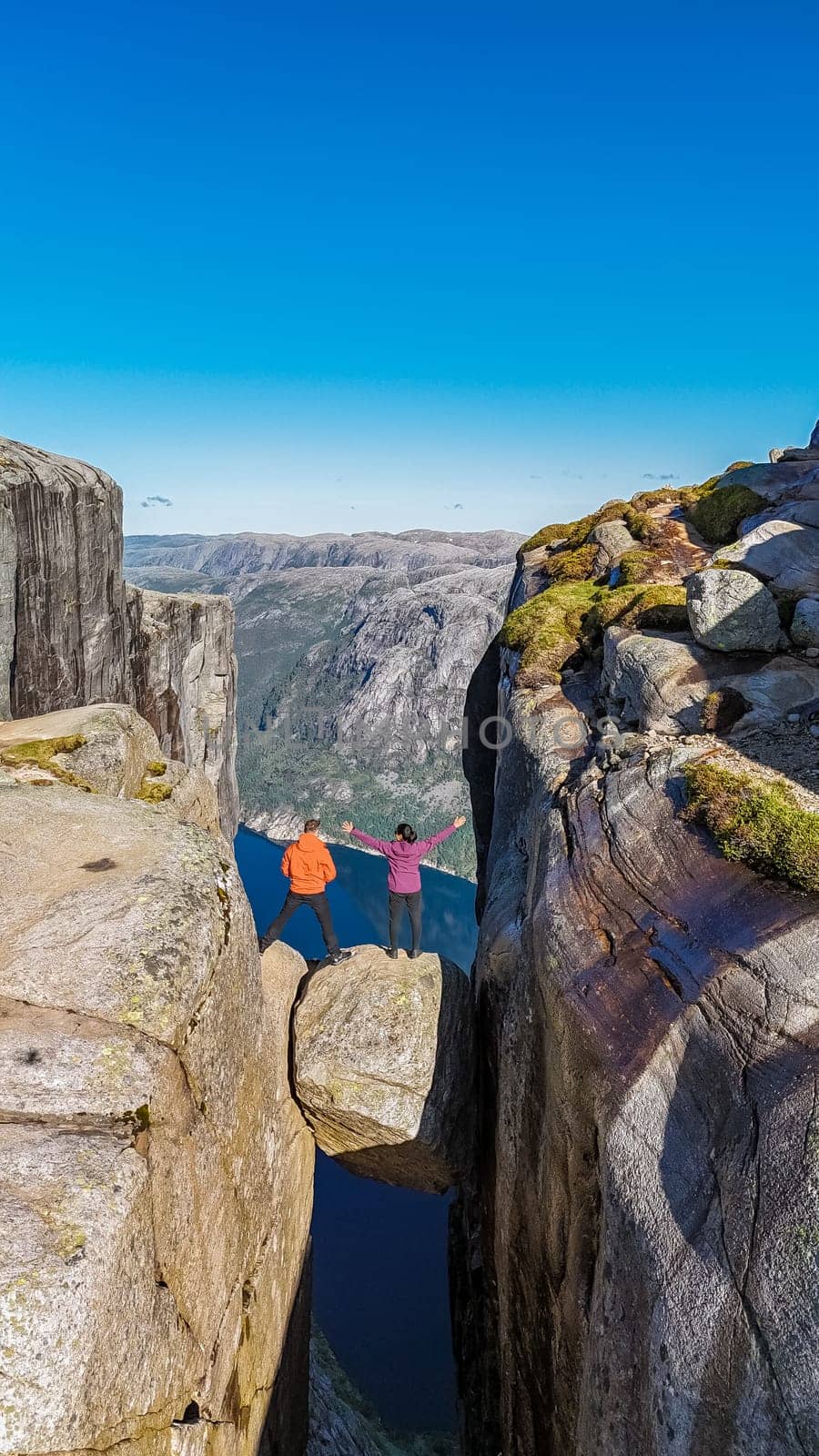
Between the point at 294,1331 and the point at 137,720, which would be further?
the point at 137,720

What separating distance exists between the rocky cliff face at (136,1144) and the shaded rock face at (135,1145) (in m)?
0.03

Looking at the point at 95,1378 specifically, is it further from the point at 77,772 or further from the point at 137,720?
the point at 137,720

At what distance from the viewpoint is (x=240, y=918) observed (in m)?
13.2

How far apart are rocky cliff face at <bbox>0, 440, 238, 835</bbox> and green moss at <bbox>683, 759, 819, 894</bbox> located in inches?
1005

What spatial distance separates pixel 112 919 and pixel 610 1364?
28.5 ft

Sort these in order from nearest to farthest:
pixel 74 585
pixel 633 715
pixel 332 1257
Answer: pixel 633 715
pixel 74 585
pixel 332 1257

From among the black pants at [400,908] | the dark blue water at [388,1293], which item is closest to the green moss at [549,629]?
the black pants at [400,908]

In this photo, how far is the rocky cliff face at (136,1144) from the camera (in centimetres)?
758

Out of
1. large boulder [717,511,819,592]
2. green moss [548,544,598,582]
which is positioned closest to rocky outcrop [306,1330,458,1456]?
large boulder [717,511,819,592]

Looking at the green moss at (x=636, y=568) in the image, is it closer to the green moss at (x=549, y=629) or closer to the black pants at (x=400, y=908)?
the green moss at (x=549, y=629)

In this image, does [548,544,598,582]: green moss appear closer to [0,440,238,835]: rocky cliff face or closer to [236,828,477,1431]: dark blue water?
[0,440,238,835]: rocky cliff face

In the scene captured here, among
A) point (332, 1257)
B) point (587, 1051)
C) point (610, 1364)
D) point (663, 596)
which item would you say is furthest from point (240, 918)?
point (332, 1257)

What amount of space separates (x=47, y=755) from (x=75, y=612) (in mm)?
20160

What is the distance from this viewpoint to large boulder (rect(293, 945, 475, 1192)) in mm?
16016
